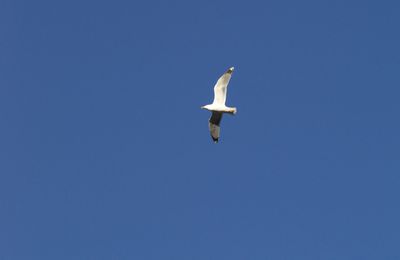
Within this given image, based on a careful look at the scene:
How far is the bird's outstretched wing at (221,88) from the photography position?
5647 cm

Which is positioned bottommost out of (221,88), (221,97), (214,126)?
(214,126)

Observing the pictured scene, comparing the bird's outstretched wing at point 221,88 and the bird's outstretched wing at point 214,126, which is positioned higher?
the bird's outstretched wing at point 221,88

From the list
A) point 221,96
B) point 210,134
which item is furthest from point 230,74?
point 210,134

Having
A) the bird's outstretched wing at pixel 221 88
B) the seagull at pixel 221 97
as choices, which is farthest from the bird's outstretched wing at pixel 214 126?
the bird's outstretched wing at pixel 221 88

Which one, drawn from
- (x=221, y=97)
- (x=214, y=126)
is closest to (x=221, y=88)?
(x=221, y=97)

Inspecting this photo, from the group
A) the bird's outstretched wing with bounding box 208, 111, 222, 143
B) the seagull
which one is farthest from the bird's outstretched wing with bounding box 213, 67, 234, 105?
the bird's outstretched wing with bounding box 208, 111, 222, 143

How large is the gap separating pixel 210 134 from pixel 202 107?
2.58m

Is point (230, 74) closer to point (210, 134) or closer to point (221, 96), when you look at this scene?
point (221, 96)

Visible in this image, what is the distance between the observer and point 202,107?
2281 inches

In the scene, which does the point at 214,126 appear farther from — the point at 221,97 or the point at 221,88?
the point at 221,88

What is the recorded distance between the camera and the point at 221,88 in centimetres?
5688

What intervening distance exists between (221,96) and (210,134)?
372 cm

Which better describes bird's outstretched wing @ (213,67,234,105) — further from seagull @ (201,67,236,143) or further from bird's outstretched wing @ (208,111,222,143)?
bird's outstretched wing @ (208,111,222,143)

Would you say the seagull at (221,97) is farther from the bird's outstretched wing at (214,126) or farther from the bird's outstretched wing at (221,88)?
the bird's outstretched wing at (214,126)
